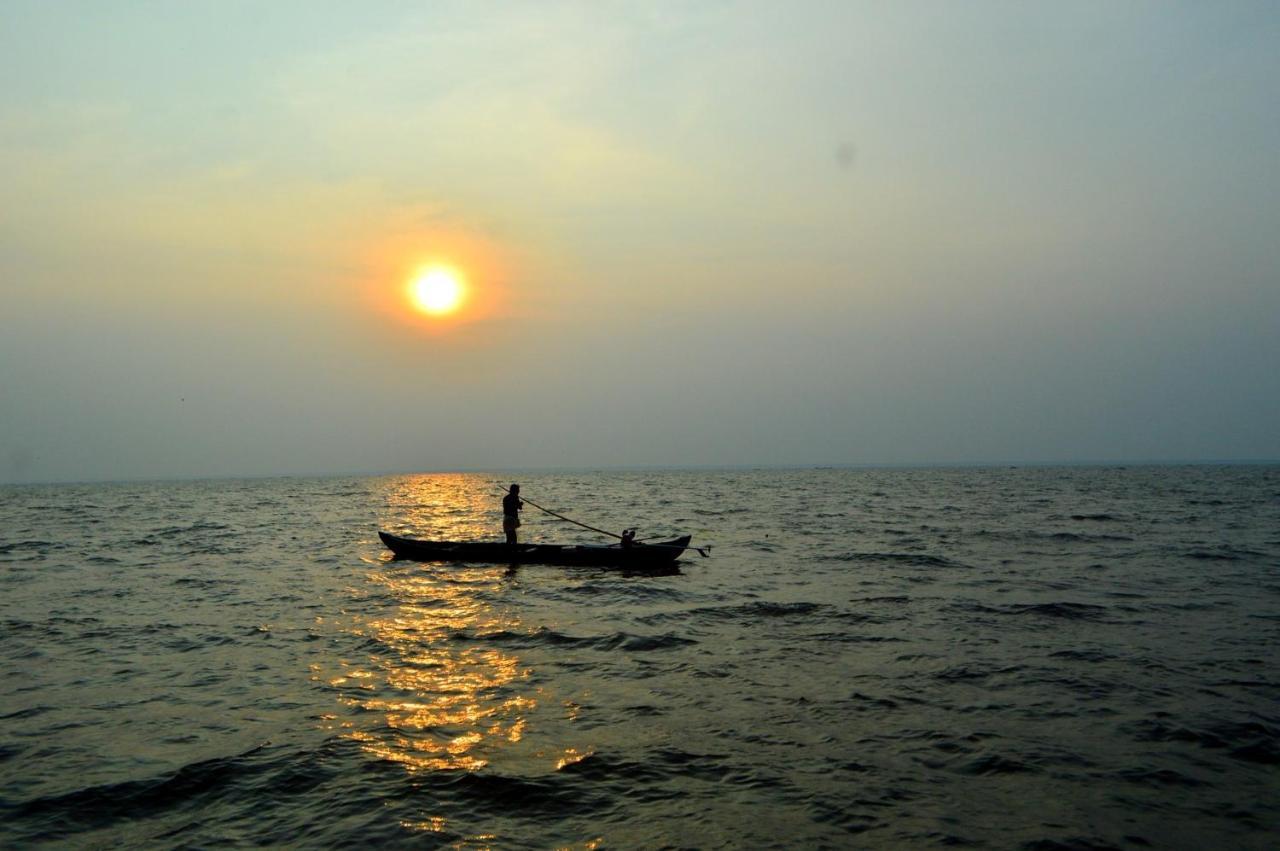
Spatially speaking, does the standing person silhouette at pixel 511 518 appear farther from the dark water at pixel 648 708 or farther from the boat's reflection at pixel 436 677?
the boat's reflection at pixel 436 677

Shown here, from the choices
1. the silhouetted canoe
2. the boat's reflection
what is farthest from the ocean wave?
the boat's reflection

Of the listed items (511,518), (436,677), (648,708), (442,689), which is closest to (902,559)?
(511,518)

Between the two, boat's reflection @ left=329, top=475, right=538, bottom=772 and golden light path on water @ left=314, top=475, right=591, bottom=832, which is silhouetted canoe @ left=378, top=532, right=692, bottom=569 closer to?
boat's reflection @ left=329, top=475, right=538, bottom=772

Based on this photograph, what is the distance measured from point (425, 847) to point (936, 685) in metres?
8.77

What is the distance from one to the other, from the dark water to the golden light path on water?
0.23 feet

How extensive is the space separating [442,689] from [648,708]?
11.5 ft

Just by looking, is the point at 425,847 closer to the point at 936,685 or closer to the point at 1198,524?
the point at 936,685

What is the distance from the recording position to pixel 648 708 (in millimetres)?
12367

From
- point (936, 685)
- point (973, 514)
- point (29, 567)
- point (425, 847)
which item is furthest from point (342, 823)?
point (973, 514)

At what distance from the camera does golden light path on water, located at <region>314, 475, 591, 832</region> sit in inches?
413

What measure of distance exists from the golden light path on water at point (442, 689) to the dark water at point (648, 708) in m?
0.07

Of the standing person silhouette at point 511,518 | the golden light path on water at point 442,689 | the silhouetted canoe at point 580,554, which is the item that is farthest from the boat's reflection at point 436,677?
the standing person silhouette at point 511,518

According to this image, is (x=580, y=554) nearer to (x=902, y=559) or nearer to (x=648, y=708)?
(x=902, y=559)

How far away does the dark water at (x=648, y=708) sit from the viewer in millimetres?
8664
